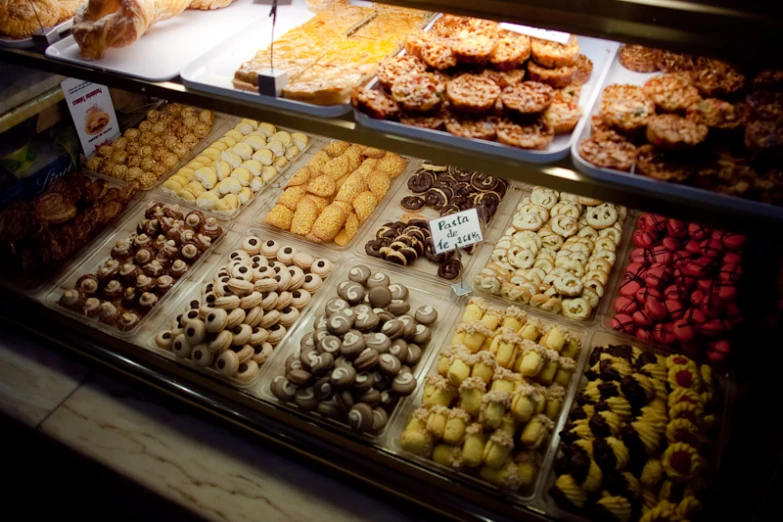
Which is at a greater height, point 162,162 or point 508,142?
point 508,142

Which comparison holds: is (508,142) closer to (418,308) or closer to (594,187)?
(594,187)

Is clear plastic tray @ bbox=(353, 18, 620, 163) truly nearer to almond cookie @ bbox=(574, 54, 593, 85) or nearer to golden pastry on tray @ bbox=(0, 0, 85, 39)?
almond cookie @ bbox=(574, 54, 593, 85)

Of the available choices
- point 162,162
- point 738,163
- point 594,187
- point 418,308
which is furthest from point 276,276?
point 738,163

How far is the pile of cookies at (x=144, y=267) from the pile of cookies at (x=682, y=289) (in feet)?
7.14

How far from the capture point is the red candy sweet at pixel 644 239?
287cm

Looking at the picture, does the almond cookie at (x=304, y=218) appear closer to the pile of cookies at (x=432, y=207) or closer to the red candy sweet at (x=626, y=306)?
the pile of cookies at (x=432, y=207)

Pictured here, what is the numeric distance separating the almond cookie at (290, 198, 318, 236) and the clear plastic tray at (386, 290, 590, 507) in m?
0.95

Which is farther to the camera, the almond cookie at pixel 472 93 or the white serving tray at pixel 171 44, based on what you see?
the white serving tray at pixel 171 44

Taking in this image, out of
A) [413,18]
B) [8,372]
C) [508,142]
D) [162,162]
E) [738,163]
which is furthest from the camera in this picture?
[162,162]

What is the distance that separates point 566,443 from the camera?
2.22m

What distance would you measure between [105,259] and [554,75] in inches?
99.0

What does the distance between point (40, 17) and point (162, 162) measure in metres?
1.20

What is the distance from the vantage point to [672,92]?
191cm

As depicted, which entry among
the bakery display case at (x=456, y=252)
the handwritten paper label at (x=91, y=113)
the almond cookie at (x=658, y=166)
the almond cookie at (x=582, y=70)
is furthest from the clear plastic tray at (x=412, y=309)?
the handwritten paper label at (x=91, y=113)
